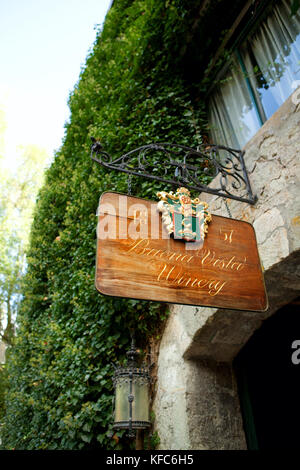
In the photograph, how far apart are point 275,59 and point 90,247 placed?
276cm

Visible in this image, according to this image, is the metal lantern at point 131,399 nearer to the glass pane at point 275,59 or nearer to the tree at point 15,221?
the glass pane at point 275,59

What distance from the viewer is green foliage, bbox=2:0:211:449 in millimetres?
3201

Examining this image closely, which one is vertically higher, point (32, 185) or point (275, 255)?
point (32, 185)

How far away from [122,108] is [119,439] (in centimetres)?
386

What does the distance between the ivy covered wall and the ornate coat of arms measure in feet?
4.36

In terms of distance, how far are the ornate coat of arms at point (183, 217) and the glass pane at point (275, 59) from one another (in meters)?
1.61

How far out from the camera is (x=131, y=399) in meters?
2.57

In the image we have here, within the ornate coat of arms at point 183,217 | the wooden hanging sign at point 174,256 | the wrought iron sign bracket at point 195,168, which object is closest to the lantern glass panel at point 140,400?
the wooden hanging sign at point 174,256

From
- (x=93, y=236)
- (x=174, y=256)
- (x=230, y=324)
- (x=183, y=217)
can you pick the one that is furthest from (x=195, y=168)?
(x=93, y=236)

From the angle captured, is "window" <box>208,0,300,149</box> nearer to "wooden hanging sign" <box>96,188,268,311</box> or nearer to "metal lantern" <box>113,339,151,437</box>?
"wooden hanging sign" <box>96,188,268,311</box>

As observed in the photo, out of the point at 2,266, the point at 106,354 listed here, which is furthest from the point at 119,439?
the point at 2,266

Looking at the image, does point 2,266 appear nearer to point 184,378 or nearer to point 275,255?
point 184,378

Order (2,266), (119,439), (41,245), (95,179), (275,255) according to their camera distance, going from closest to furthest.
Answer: (275,255)
(119,439)
(95,179)
(41,245)
(2,266)

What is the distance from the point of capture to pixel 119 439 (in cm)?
286
